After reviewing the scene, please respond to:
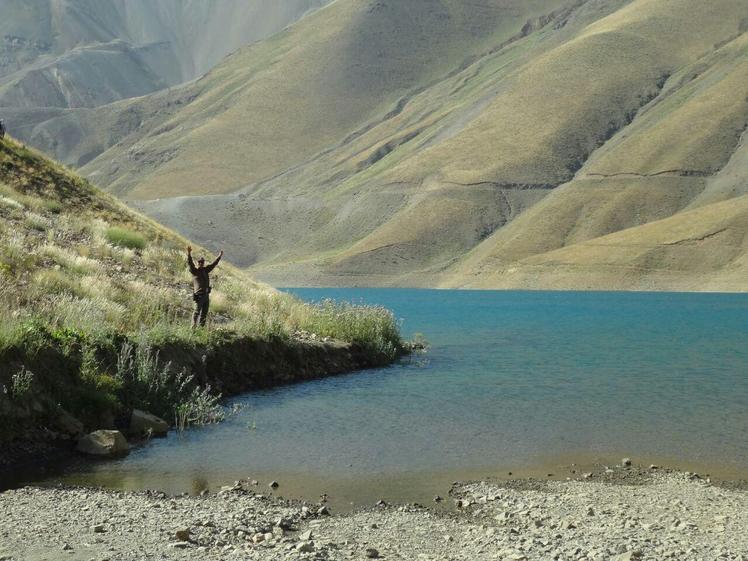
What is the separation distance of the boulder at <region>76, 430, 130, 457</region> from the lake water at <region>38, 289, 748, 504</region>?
315 mm

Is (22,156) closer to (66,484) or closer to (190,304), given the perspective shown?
(190,304)

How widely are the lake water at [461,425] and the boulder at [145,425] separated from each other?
0.43 meters

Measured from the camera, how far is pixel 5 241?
24.4 meters

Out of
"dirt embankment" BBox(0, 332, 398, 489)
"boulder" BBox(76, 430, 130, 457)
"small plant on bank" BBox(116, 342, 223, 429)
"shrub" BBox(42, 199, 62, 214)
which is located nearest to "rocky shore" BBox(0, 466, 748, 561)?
"dirt embankment" BBox(0, 332, 398, 489)

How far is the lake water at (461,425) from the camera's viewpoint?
14.5m

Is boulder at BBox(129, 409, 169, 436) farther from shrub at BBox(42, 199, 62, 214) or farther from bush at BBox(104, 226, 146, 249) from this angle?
shrub at BBox(42, 199, 62, 214)

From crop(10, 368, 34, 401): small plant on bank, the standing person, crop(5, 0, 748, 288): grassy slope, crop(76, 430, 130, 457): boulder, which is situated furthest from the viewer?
crop(5, 0, 748, 288): grassy slope

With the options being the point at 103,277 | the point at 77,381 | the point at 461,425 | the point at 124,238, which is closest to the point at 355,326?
the point at 124,238

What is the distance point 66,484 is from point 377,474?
15.3ft

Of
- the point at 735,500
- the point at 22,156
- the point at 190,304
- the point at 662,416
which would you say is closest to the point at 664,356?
the point at 662,416

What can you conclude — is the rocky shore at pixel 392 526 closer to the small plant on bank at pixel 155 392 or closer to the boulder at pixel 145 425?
the boulder at pixel 145 425

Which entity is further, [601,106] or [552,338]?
[601,106]

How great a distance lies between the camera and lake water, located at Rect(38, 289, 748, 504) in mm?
14477

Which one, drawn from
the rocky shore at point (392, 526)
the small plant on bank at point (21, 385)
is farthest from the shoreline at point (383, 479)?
the small plant on bank at point (21, 385)
